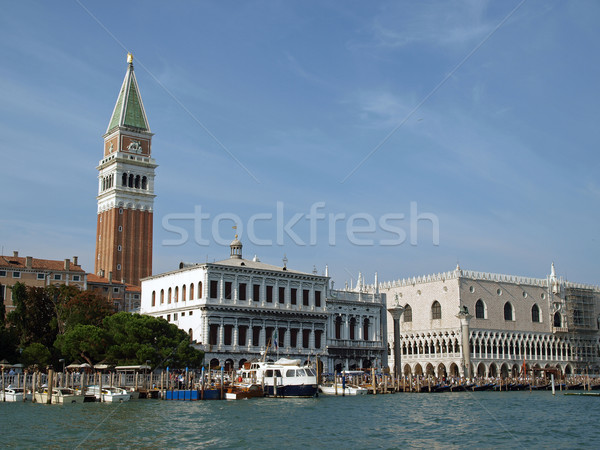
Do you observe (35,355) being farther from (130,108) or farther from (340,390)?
(130,108)

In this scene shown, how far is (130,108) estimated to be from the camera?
3871 inches

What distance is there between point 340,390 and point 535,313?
40959 mm

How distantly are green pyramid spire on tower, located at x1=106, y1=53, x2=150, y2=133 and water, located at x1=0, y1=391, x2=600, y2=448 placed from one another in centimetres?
6129

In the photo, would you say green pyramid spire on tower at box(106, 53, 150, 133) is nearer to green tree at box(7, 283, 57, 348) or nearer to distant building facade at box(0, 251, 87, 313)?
distant building facade at box(0, 251, 87, 313)

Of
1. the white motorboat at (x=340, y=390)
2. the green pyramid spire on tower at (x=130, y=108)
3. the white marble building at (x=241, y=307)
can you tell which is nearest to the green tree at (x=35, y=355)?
the white marble building at (x=241, y=307)

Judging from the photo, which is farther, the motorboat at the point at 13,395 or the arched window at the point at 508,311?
the arched window at the point at 508,311

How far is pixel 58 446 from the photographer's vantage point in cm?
2366

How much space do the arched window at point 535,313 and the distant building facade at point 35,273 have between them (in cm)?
4906

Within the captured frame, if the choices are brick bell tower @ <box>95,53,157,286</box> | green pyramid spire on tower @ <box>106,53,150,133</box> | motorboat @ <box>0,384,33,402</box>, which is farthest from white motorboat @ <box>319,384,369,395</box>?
green pyramid spire on tower @ <box>106,53,150,133</box>

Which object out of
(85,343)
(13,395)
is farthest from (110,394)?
(85,343)

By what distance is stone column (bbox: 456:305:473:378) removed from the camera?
249 ft

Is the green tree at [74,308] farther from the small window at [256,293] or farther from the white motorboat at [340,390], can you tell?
the white motorboat at [340,390]

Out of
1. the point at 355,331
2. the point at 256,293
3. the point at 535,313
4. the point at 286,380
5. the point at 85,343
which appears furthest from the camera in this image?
the point at 535,313

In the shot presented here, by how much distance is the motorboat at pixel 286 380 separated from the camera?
4494 cm
